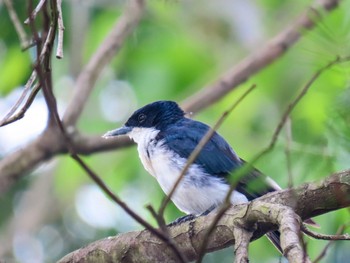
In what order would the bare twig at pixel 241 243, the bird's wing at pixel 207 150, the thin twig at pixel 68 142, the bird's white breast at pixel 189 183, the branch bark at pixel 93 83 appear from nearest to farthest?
the thin twig at pixel 68 142 → the bare twig at pixel 241 243 → the bird's white breast at pixel 189 183 → the bird's wing at pixel 207 150 → the branch bark at pixel 93 83

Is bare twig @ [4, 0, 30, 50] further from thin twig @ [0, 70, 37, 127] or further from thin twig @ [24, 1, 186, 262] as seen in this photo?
thin twig @ [24, 1, 186, 262]

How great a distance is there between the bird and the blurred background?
485 mm

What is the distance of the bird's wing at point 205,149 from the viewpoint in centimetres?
410

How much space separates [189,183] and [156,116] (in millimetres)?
734

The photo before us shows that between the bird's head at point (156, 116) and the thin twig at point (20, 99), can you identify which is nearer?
the thin twig at point (20, 99)

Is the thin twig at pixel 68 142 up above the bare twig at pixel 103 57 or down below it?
above

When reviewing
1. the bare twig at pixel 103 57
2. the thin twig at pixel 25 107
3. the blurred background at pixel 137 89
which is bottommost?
the blurred background at pixel 137 89

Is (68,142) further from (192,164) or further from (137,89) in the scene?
(137,89)

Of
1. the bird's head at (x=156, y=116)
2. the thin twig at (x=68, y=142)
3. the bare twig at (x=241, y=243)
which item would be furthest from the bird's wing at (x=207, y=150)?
the thin twig at (x=68, y=142)

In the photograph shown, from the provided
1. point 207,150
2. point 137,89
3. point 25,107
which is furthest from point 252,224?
point 137,89

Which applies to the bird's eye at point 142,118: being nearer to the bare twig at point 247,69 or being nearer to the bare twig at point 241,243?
the bare twig at point 247,69

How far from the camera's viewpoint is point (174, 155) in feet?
13.6

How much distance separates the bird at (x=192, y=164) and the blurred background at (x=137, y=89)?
485mm

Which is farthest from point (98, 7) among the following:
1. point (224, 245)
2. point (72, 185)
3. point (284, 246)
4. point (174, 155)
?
point (284, 246)
